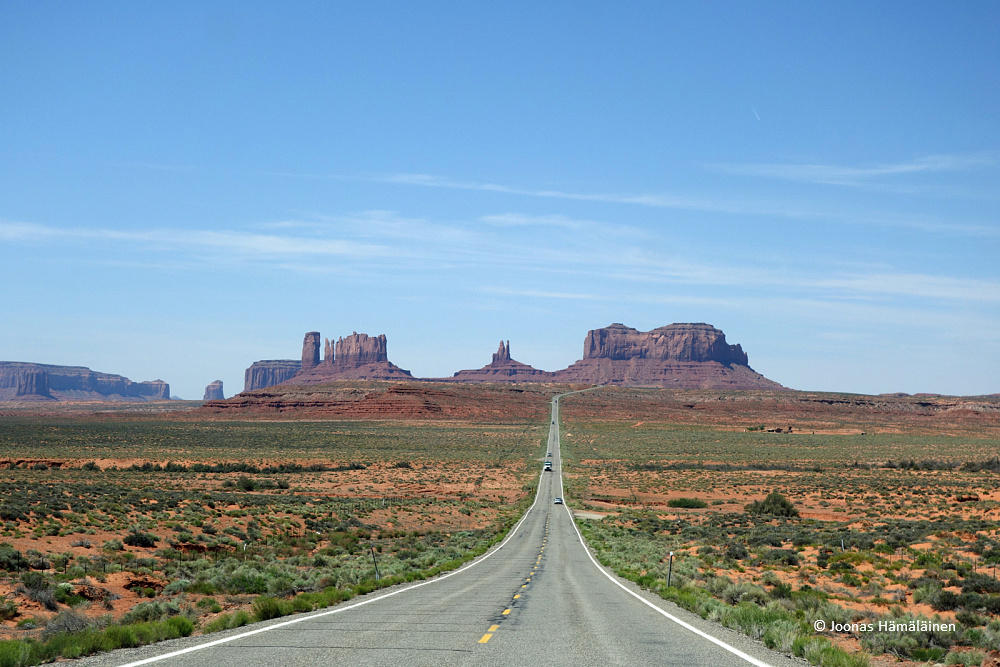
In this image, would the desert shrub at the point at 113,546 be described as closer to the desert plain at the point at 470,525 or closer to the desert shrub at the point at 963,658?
the desert plain at the point at 470,525

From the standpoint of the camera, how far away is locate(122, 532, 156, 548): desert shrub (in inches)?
1014

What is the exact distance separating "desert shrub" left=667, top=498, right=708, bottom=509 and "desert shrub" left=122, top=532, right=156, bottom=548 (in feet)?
114

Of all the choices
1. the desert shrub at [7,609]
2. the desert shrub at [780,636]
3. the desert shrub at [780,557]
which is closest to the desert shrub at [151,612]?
the desert shrub at [7,609]

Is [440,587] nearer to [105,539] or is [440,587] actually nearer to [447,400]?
[105,539]

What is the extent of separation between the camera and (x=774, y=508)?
4356 cm

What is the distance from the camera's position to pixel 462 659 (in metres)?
9.23

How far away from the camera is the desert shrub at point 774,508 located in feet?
141

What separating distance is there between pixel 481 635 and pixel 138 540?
19918mm

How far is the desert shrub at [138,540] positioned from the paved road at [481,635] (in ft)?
41.4

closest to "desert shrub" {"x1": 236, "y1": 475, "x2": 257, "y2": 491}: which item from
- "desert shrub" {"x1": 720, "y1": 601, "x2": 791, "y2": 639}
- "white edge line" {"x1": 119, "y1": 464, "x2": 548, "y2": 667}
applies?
"white edge line" {"x1": 119, "y1": 464, "x2": 548, "y2": 667}

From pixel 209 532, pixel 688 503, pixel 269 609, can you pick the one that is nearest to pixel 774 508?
pixel 688 503

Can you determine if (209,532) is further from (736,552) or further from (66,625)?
(736,552)

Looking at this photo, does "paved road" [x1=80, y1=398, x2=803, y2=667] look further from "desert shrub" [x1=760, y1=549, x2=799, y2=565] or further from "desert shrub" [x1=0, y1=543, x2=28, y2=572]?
"desert shrub" [x1=0, y1=543, x2=28, y2=572]

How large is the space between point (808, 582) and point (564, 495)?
119ft
